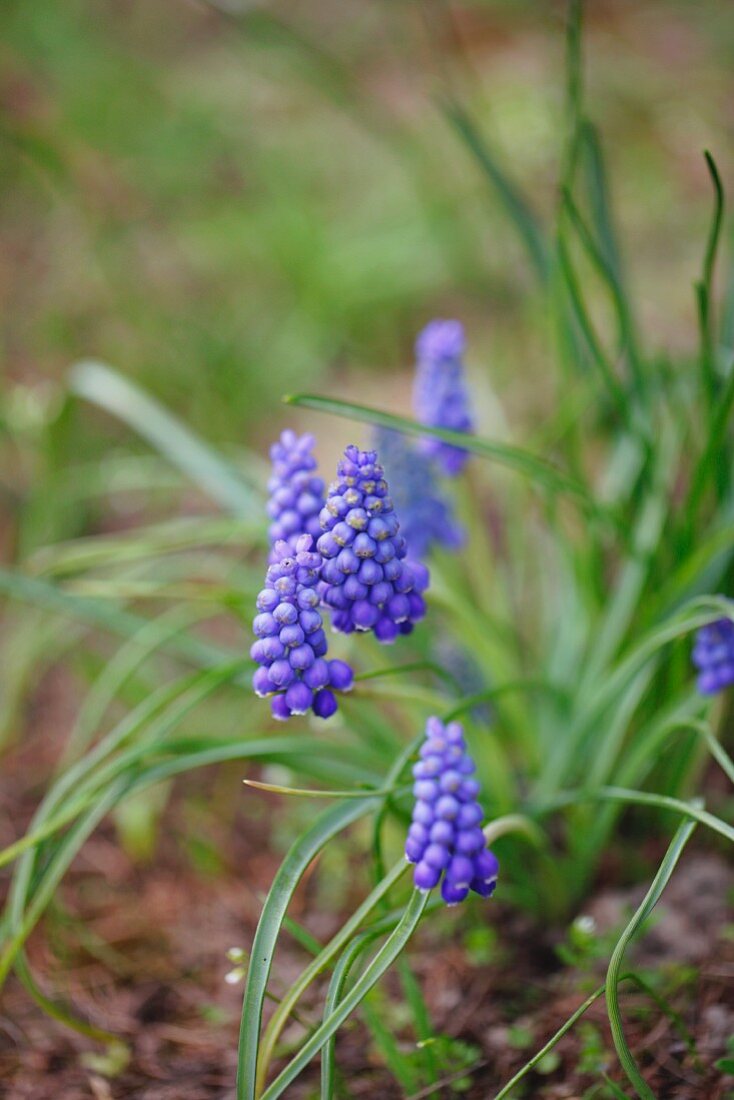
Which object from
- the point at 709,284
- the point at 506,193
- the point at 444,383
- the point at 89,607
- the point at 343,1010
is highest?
the point at 506,193

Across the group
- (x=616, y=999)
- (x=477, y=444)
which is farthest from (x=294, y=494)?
(x=616, y=999)

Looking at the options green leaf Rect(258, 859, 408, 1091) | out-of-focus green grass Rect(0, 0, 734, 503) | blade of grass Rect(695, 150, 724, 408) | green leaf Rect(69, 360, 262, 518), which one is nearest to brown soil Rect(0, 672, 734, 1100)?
green leaf Rect(258, 859, 408, 1091)

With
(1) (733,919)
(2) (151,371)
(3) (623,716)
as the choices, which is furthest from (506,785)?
(2) (151,371)

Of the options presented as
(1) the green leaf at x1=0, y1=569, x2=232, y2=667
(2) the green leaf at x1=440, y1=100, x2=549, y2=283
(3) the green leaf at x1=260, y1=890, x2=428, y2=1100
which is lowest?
(3) the green leaf at x1=260, y1=890, x2=428, y2=1100

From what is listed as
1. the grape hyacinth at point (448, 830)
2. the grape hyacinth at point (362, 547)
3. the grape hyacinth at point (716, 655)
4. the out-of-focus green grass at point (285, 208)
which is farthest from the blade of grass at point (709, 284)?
the out-of-focus green grass at point (285, 208)

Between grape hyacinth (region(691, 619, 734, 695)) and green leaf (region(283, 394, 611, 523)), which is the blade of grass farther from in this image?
grape hyacinth (region(691, 619, 734, 695))

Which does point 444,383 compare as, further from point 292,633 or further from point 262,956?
point 262,956

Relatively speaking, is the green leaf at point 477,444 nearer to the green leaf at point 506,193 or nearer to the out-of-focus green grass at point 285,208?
the green leaf at point 506,193
